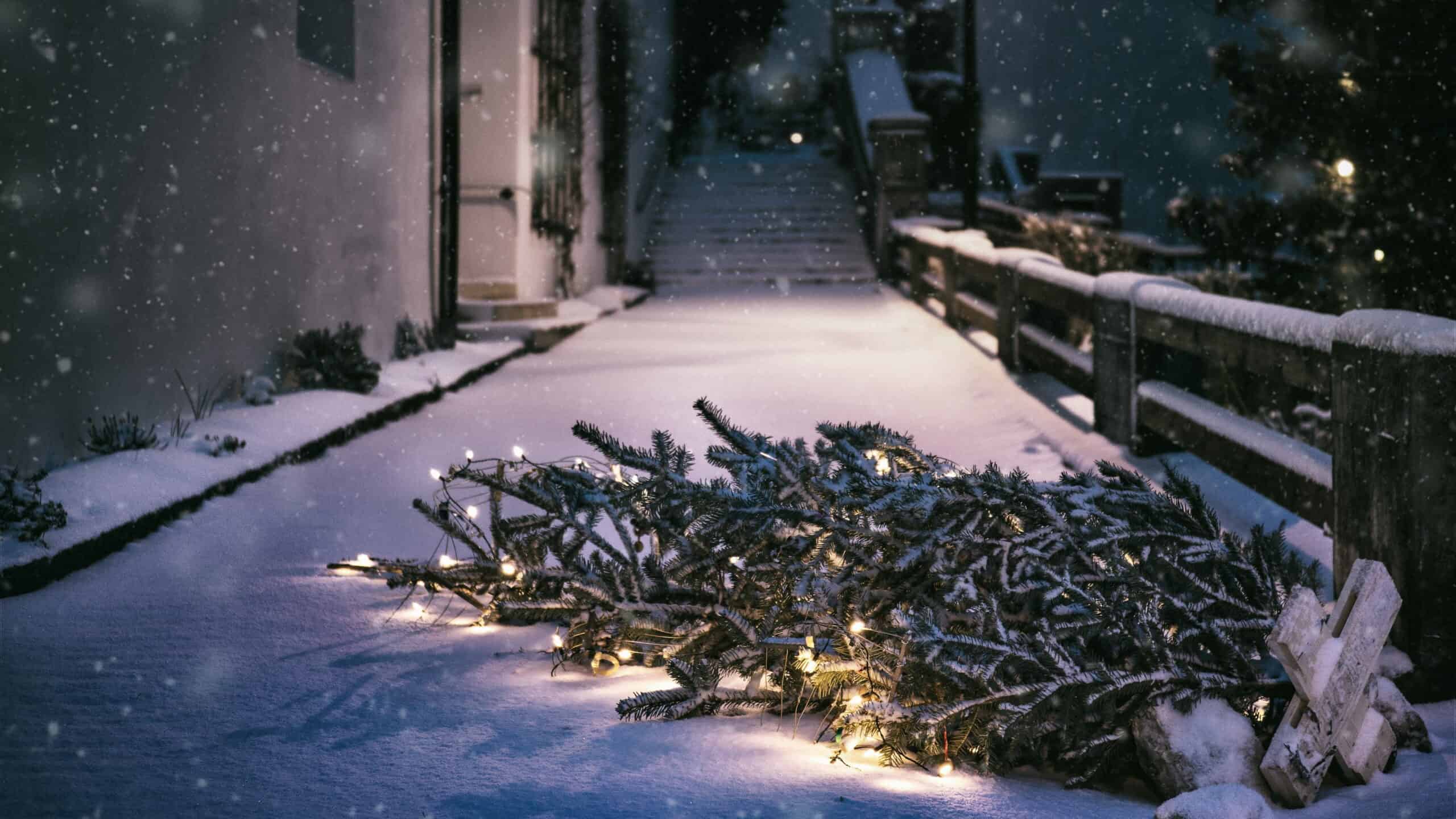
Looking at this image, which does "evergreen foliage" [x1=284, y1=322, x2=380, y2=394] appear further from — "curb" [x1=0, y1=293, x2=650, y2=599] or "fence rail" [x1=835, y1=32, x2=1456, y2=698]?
"fence rail" [x1=835, y1=32, x2=1456, y2=698]

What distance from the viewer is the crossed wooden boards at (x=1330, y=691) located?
2.72 m

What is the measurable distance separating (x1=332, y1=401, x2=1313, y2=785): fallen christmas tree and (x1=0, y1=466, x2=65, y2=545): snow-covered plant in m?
1.77

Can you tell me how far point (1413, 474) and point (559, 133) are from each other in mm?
11652

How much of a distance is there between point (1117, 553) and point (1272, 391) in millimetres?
6580

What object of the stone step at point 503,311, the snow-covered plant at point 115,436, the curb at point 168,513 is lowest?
the curb at point 168,513

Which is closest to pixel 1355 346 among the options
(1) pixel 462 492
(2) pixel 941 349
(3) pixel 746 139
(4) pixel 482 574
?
(4) pixel 482 574

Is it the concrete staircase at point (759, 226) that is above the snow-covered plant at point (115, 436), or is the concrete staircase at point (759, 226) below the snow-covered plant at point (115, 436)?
above

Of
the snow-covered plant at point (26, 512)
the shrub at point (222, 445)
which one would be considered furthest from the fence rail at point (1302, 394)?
the shrub at point (222, 445)

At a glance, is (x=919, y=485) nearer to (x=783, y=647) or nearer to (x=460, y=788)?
(x=783, y=647)

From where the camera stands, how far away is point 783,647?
10.4 ft

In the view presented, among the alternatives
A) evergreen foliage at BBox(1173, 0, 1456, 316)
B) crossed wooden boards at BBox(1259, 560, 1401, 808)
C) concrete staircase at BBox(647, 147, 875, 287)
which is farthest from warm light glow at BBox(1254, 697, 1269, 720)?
concrete staircase at BBox(647, 147, 875, 287)

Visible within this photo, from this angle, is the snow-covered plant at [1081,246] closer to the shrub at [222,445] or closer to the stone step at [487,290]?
the stone step at [487,290]

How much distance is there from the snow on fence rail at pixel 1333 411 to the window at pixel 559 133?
725cm

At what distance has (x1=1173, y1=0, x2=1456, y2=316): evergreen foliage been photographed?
7.78 meters
